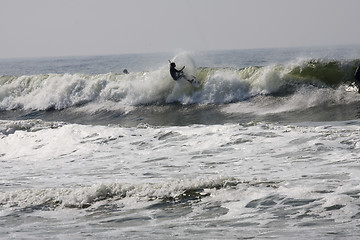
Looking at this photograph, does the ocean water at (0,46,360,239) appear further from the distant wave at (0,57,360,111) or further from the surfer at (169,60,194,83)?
the surfer at (169,60,194,83)

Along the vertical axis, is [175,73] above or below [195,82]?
above

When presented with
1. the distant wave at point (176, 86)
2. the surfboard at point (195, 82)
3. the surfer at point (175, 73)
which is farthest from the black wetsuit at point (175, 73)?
the surfboard at point (195, 82)

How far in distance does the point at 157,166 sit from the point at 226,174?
175 cm

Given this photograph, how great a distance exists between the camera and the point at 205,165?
10570mm

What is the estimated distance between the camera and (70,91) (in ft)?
81.9

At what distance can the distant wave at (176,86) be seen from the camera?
19.6m

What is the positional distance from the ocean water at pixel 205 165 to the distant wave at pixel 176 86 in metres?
0.07

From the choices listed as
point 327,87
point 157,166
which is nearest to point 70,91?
point 327,87

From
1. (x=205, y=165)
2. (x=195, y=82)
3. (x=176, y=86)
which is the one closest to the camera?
(x=205, y=165)

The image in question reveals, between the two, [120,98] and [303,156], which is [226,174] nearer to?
[303,156]

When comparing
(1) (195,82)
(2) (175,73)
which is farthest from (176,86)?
(1) (195,82)

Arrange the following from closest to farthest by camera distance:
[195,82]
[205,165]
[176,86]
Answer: [205,165]
[195,82]
[176,86]

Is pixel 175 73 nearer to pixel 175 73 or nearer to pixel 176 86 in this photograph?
pixel 175 73

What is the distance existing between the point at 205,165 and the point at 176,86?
11440 millimetres
